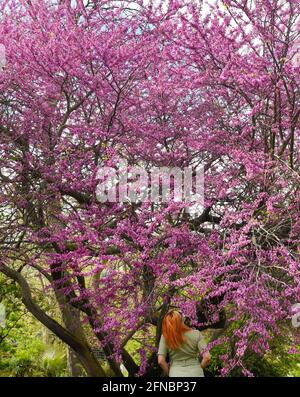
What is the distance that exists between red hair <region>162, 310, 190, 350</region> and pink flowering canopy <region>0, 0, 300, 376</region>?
13.2 inches

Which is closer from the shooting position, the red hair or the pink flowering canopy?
the red hair

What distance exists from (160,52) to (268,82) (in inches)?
58.2

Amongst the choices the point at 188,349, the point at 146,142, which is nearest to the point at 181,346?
the point at 188,349

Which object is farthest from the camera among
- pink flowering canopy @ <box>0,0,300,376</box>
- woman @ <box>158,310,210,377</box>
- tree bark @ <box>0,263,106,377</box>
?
tree bark @ <box>0,263,106,377</box>

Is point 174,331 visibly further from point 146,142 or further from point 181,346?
point 146,142

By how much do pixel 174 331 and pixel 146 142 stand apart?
2321 mm

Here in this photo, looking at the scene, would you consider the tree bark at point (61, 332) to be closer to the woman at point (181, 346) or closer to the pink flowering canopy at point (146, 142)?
the pink flowering canopy at point (146, 142)

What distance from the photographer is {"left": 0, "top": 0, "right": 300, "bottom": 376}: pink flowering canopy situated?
4.25 metres

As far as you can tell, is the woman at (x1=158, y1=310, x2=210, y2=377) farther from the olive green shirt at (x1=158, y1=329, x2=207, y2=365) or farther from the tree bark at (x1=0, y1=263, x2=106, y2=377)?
the tree bark at (x1=0, y1=263, x2=106, y2=377)

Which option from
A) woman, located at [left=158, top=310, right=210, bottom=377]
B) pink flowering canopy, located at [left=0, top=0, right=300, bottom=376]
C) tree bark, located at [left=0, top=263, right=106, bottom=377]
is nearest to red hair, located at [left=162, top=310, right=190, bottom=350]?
woman, located at [left=158, top=310, right=210, bottom=377]

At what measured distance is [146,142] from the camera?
17.3ft
